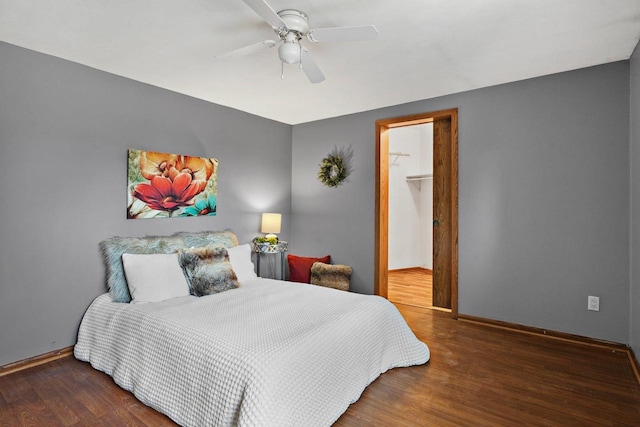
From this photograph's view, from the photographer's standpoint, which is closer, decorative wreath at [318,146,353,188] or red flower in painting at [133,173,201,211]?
red flower in painting at [133,173,201,211]

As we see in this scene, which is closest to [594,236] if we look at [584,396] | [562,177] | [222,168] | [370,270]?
[562,177]

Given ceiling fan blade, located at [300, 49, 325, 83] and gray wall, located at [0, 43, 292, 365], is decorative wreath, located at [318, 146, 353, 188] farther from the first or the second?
ceiling fan blade, located at [300, 49, 325, 83]

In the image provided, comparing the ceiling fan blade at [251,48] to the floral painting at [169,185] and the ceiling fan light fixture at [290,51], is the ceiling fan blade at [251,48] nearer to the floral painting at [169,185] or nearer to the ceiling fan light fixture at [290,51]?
the ceiling fan light fixture at [290,51]

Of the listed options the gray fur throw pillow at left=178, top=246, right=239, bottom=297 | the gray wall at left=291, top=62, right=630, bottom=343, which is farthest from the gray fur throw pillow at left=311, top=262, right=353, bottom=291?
the gray fur throw pillow at left=178, top=246, right=239, bottom=297

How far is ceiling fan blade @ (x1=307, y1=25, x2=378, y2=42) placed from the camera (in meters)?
1.95

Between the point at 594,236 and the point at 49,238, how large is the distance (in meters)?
4.61

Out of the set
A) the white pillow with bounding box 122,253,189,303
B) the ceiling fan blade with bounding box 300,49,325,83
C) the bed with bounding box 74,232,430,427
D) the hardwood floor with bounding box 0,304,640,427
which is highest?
the ceiling fan blade with bounding box 300,49,325,83

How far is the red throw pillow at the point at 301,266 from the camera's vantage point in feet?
15.3

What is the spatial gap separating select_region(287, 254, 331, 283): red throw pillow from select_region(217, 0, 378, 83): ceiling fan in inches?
105

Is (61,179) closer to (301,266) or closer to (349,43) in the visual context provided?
(349,43)

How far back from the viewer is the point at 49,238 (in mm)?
2801

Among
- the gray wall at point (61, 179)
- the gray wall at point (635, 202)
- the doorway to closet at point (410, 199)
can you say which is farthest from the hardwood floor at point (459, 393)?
the doorway to closet at point (410, 199)

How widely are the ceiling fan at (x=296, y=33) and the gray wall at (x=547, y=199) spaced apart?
2063mm

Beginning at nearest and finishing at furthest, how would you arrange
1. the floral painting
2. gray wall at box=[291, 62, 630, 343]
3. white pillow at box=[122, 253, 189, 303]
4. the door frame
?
white pillow at box=[122, 253, 189, 303], gray wall at box=[291, 62, 630, 343], the floral painting, the door frame
